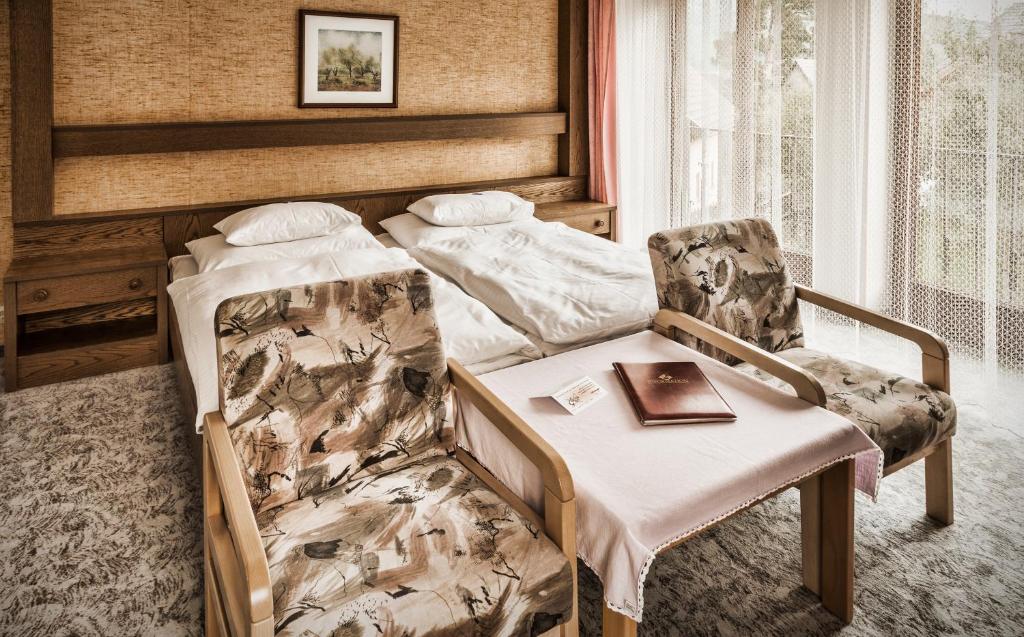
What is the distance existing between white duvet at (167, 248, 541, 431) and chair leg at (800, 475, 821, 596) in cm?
91

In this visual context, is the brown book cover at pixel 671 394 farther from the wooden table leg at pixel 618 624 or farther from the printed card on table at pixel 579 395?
the wooden table leg at pixel 618 624

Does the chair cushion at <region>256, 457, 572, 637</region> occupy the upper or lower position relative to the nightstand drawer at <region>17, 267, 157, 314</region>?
lower

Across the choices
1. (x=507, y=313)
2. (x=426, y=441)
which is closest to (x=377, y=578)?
(x=426, y=441)

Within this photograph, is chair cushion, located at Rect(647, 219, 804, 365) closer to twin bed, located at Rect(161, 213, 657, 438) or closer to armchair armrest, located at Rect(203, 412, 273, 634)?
twin bed, located at Rect(161, 213, 657, 438)

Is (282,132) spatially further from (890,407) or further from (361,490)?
(890,407)

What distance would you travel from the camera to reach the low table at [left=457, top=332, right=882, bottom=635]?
134cm

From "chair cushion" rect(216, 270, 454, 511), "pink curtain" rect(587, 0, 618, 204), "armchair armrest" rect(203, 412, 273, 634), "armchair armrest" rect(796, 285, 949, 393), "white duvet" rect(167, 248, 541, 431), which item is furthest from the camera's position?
"pink curtain" rect(587, 0, 618, 204)

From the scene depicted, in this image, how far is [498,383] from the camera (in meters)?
1.93

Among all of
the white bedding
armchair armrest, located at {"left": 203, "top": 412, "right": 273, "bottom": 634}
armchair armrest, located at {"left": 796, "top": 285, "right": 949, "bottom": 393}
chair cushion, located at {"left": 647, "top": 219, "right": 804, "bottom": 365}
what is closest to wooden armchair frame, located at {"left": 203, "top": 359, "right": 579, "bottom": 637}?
armchair armrest, located at {"left": 203, "top": 412, "right": 273, "bottom": 634}

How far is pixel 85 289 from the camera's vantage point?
3092 mm

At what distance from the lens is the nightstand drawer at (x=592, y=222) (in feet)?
14.4

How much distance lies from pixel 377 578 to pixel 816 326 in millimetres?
2997

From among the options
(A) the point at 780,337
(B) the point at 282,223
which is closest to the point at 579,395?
(A) the point at 780,337

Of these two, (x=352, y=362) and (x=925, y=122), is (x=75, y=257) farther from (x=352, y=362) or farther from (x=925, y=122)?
(x=925, y=122)
